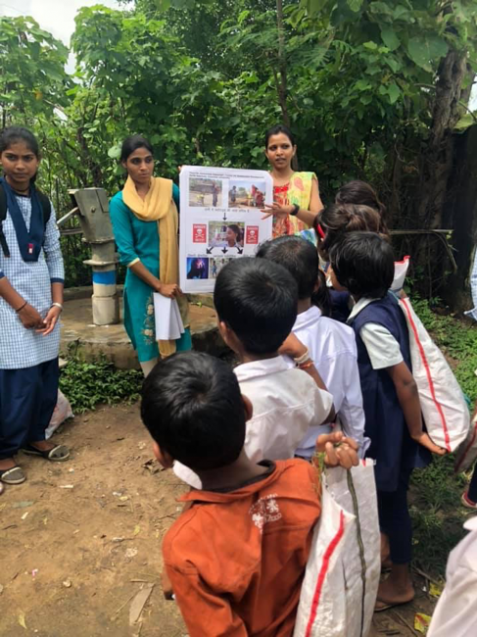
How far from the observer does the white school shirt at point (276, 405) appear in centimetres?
139

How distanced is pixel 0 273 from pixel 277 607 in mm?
2245

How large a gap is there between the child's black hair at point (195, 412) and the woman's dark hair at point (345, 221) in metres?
1.31

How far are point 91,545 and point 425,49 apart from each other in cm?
348

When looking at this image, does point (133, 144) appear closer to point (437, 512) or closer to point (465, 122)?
point (437, 512)

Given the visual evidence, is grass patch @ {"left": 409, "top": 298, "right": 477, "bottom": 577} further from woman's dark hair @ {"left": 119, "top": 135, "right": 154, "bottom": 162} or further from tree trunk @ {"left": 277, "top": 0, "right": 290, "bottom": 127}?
tree trunk @ {"left": 277, "top": 0, "right": 290, "bottom": 127}

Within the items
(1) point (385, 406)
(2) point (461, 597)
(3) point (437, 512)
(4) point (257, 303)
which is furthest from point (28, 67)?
(2) point (461, 597)

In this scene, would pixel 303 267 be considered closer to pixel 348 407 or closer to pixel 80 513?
pixel 348 407

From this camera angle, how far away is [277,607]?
1.13 m

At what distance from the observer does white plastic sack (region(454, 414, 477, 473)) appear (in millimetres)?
2006

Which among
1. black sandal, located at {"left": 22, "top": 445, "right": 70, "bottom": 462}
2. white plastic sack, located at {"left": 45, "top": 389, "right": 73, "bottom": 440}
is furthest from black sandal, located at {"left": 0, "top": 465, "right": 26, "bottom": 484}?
white plastic sack, located at {"left": 45, "top": 389, "right": 73, "bottom": 440}

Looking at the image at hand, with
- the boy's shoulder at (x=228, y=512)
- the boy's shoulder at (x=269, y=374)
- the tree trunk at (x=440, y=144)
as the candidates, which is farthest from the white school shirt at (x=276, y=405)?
the tree trunk at (x=440, y=144)

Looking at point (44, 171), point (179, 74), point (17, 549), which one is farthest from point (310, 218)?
point (44, 171)

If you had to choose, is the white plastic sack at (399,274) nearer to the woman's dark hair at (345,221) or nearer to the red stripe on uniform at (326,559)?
the woman's dark hair at (345,221)

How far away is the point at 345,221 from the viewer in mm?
2230
